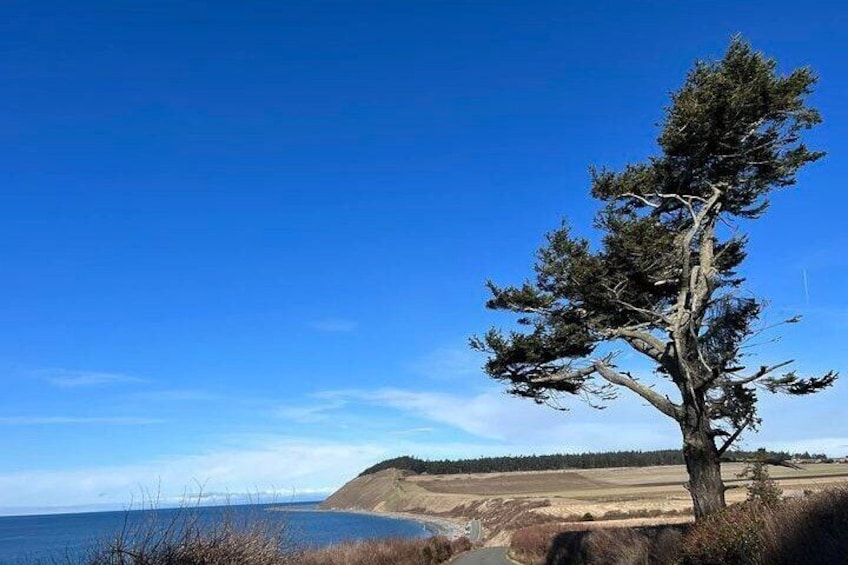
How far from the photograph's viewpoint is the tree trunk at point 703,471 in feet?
51.7

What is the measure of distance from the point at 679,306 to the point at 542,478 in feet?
523

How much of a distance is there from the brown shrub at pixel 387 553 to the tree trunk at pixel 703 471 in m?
13.0

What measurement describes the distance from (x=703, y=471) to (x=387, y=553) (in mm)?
25886

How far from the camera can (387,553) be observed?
37875mm

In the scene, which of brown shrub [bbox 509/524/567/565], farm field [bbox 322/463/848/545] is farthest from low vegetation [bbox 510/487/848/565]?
farm field [bbox 322/463/848/545]

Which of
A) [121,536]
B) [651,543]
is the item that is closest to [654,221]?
[651,543]

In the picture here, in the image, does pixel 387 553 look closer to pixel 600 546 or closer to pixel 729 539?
pixel 600 546

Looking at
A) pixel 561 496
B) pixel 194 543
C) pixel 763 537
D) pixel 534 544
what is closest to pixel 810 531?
pixel 763 537

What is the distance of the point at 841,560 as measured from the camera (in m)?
8.73

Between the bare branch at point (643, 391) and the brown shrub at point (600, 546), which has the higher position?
the bare branch at point (643, 391)

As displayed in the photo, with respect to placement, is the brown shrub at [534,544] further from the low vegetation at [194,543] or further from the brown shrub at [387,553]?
the low vegetation at [194,543]

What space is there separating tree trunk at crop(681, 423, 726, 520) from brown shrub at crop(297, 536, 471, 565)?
42.7 ft

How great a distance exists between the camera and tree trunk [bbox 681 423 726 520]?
1576 centimetres

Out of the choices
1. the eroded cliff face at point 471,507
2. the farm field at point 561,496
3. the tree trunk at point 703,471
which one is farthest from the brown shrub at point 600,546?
the eroded cliff face at point 471,507
